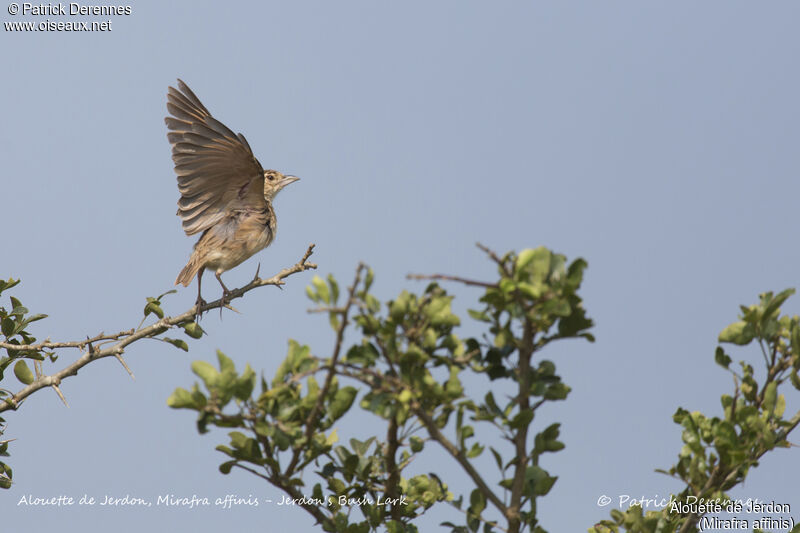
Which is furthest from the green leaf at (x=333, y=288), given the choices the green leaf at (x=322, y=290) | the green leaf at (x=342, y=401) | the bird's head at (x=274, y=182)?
the bird's head at (x=274, y=182)

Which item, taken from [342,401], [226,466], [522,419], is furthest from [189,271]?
[522,419]

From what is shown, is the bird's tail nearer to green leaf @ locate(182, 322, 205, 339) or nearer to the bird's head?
the bird's head

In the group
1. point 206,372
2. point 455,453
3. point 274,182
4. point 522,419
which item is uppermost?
point 274,182

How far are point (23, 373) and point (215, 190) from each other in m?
3.05

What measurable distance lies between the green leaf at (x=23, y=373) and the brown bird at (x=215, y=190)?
234 cm

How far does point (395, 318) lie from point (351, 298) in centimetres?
16

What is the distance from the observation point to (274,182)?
8883 millimetres

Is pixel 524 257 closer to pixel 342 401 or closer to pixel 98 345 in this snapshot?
pixel 342 401

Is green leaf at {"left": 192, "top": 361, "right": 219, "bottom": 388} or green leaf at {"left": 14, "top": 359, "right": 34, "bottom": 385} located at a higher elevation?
green leaf at {"left": 14, "top": 359, "right": 34, "bottom": 385}

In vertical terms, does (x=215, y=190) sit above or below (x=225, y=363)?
above

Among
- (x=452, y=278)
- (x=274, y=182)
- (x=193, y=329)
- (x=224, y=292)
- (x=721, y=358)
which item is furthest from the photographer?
(x=274, y=182)

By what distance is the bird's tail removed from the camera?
749cm

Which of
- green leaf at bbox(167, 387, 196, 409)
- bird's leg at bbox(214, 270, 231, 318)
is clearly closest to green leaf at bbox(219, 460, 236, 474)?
green leaf at bbox(167, 387, 196, 409)

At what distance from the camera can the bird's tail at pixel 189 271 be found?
7492 millimetres
